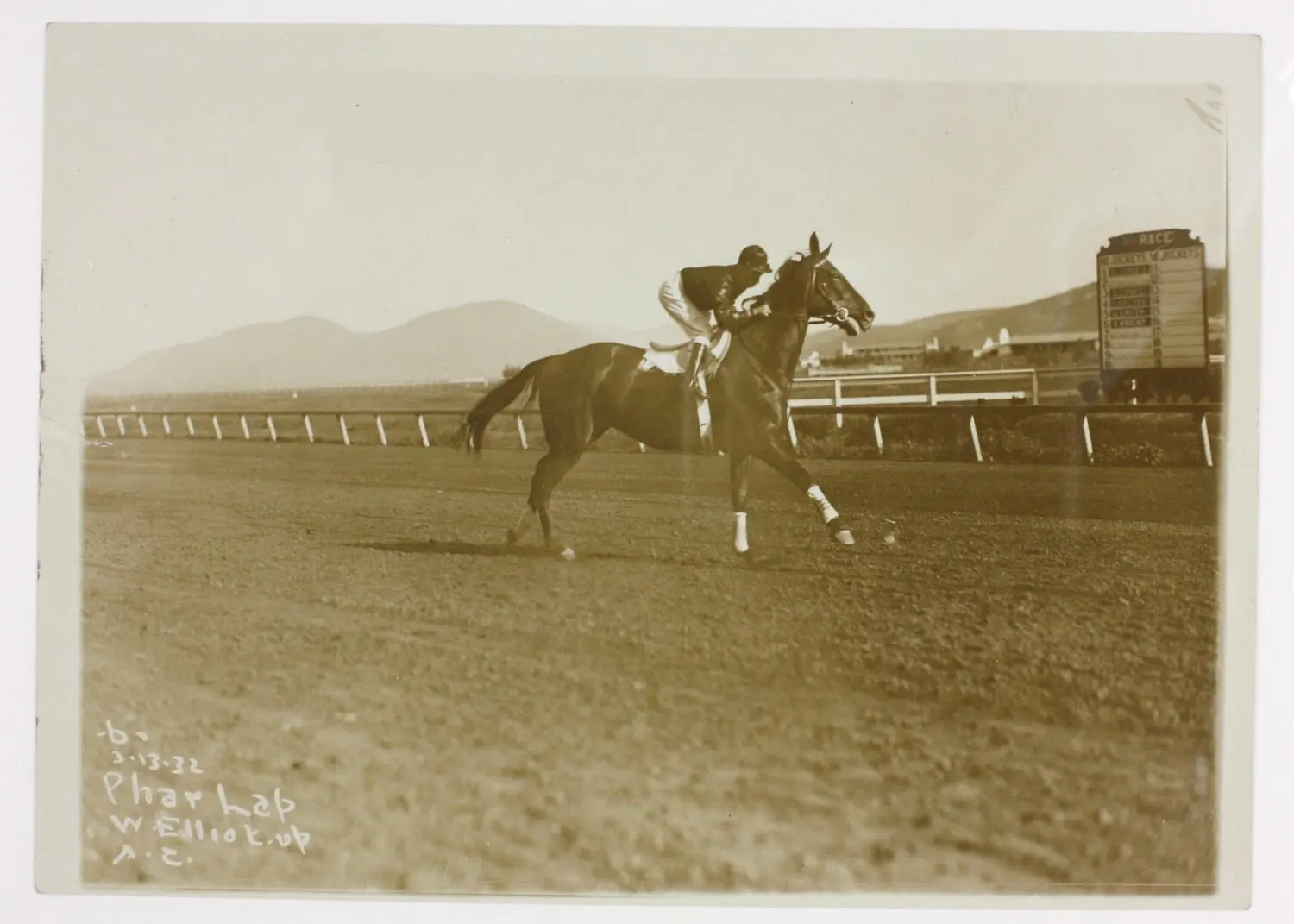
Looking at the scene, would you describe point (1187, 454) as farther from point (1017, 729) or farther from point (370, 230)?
point (370, 230)

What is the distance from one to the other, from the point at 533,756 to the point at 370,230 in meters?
1.50

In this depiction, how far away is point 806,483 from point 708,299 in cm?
57

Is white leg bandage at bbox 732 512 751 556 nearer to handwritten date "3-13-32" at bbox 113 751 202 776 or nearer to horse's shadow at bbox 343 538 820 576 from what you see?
horse's shadow at bbox 343 538 820 576

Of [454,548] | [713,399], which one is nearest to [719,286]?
[713,399]

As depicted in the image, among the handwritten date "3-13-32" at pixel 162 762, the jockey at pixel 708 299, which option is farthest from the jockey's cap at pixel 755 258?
the handwritten date "3-13-32" at pixel 162 762

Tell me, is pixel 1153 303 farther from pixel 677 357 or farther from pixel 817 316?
pixel 677 357

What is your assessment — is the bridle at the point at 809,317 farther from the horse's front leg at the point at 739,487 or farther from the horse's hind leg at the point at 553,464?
the horse's hind leg at the point at 553,464

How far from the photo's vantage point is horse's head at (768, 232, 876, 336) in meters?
2.59

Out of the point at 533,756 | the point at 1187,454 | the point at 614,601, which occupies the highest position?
the point at 1187,454

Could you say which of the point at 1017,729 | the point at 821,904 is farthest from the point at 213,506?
the point at 1017,729

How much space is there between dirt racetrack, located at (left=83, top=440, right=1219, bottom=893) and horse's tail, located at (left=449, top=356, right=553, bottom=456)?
6 cm

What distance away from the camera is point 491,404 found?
265cm

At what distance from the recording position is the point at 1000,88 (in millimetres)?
2566
